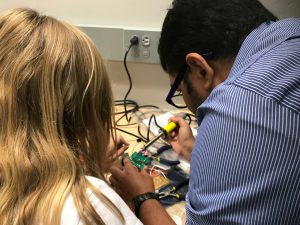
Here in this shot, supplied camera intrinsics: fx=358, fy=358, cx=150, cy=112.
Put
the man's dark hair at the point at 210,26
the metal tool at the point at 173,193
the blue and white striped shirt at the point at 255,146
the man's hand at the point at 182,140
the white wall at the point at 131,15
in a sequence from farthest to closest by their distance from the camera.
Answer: the white wall at the point at 131,15
the man's hand at the point at 182,140
the metal tool at the point at 173,193
the man's dark hair at the point at 210,26
the blue and white striped shirt at the point at 255,146

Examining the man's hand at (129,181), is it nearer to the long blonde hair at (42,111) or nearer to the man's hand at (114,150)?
→ the man's hand at (114,150)

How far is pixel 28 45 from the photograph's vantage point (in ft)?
2.42

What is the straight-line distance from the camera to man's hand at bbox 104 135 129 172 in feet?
3.43

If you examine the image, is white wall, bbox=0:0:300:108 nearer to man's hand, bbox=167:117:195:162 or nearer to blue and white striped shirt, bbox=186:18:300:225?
man's hand, bbox=167:117:195:162

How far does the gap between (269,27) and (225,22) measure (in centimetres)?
13

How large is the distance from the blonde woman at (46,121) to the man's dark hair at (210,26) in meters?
0.28

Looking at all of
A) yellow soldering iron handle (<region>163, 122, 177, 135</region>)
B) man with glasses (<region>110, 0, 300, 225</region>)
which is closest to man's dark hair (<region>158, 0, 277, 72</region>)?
man with glasses (<region>110, 0, 300, 225</region>)

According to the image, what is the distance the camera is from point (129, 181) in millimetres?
991

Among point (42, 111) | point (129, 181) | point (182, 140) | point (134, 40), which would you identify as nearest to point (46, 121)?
point (42, 111)

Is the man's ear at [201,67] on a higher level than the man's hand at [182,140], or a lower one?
higher

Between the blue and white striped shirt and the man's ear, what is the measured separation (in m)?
0.20

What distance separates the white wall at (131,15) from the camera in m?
1.45

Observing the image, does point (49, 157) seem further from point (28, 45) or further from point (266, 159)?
point (266, 159)

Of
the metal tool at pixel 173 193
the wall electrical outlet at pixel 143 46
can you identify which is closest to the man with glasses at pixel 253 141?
the metal tool at pixel 173 193
